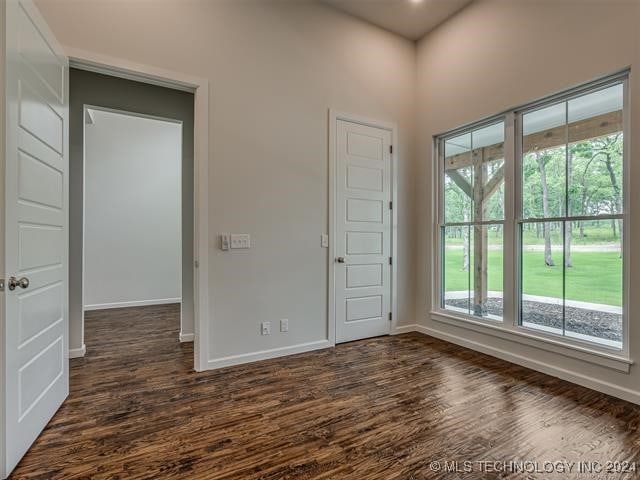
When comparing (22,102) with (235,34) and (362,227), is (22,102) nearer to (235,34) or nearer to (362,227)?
(235,34)

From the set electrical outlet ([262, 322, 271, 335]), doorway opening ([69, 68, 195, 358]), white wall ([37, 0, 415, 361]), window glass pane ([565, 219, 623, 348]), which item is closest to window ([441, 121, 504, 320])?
window glass pane ([565, 219, 623, 348])

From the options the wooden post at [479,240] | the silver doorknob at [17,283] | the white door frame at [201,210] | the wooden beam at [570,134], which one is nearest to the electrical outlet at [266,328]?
the white door frame at [201,210]

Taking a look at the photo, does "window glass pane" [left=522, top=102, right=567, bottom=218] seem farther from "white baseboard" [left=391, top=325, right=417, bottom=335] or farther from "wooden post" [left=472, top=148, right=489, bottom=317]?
"white baseboard" [left=391, top=325, right=417, bottom=335]

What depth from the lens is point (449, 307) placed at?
12.9 ft

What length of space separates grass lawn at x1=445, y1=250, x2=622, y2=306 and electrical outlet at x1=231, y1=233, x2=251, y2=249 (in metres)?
2.50

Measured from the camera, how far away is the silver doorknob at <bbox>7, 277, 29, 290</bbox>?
164 centimetres

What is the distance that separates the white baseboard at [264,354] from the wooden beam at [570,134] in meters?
2.66

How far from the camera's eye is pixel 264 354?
125 inches

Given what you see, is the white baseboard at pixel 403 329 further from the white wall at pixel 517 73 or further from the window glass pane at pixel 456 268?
the window glass pane at pixel 456 268

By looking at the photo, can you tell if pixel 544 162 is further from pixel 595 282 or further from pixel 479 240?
pixel 595 282

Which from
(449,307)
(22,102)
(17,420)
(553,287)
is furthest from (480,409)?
(22,102)

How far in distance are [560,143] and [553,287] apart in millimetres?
1259

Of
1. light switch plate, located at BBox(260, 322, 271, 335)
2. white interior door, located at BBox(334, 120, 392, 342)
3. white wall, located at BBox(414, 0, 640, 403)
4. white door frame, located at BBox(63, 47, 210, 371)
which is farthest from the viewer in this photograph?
white interior door, located at BBox(334, 120, 392, 342)

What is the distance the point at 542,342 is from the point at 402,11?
3656 millimetres
